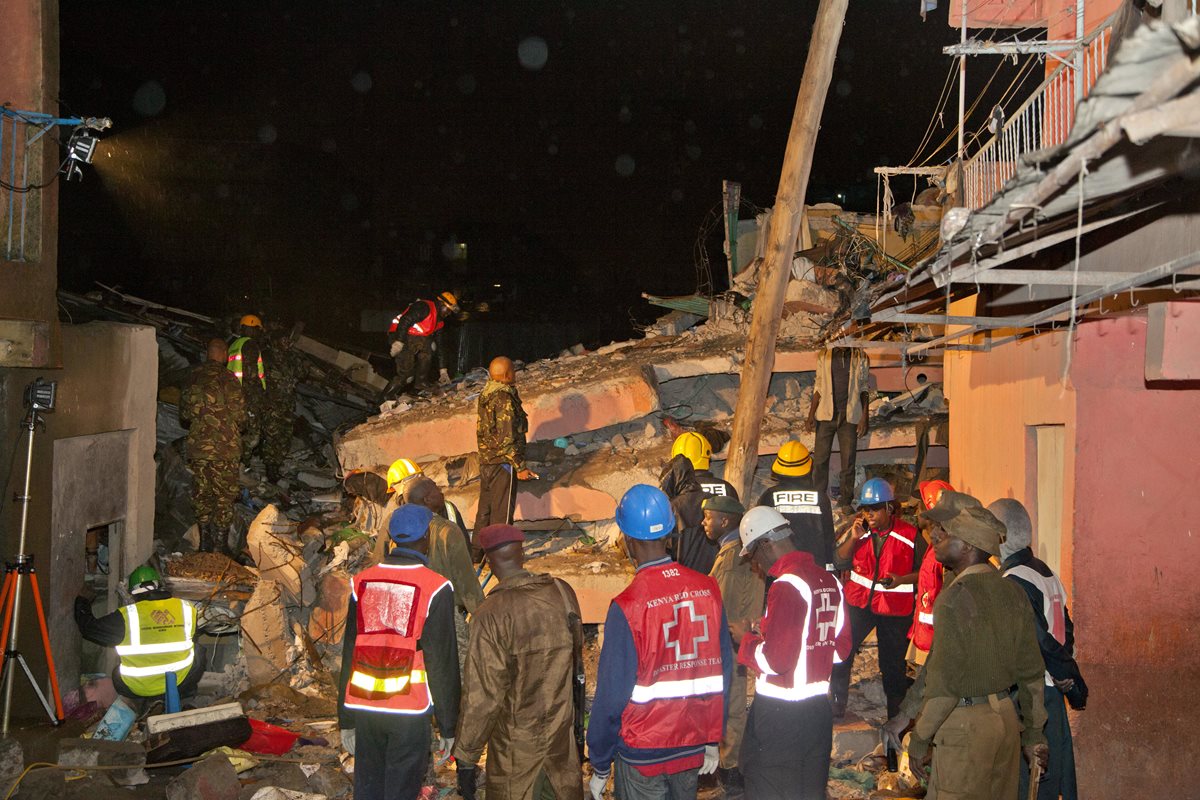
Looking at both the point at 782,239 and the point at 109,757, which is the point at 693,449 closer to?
the point at 782,239

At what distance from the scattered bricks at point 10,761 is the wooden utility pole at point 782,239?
5694mm

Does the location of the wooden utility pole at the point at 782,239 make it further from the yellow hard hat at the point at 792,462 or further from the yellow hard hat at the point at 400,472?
the yellow hard hat at the point at 400,472

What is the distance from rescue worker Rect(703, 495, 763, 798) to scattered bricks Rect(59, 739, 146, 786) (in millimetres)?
3834

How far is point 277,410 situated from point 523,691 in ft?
31.4

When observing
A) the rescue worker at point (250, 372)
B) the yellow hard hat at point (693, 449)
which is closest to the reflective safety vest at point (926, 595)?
the yellow hard hat at point (693, 449)

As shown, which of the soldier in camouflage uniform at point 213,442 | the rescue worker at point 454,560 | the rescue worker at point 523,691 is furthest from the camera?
the soldier in camouflage uniform at point 213,442

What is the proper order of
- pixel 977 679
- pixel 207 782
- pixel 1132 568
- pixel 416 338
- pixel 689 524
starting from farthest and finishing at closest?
pixel 416 338
pixel 689 524
pixel 1132 568
pixel 207 782
pixel 977 679

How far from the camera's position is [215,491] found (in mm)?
10898

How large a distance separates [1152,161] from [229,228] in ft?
79.7

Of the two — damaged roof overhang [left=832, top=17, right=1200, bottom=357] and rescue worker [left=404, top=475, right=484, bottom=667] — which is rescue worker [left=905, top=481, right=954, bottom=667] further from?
rescue worker [left=404, top=475, right=484, bottom=667]

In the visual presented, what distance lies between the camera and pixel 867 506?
23.8ft

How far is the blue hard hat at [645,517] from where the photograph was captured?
454 cm

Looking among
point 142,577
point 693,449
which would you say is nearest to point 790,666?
point 693,449

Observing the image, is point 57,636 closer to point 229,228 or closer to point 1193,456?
point 1193,456
